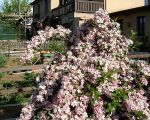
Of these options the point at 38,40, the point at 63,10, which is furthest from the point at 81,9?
the point at 38,40

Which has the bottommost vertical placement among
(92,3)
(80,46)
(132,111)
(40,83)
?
(132,111)

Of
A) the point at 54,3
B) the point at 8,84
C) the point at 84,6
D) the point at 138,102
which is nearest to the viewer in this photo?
the point at 138,102

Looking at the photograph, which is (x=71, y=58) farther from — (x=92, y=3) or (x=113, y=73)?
(x=92, y=3)

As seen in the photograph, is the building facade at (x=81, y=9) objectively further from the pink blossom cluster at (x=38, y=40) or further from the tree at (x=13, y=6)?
the tree at (x=13, y=6)

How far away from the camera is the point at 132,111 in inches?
202

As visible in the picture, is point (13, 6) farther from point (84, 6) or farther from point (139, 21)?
point (139, 21)

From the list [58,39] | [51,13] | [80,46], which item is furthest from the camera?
[51,13]

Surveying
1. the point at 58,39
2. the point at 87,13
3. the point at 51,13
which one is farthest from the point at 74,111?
the point at 51,13

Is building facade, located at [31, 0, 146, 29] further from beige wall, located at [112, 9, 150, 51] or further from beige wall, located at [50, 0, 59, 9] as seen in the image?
beige wall, located at [112, 9, 150, 51]

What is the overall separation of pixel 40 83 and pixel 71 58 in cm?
52

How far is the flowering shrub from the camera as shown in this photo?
486cm

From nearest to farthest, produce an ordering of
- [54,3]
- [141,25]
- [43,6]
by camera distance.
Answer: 1. [141,25]
2. [54,3]
3. [43,6]

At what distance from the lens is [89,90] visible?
499cm

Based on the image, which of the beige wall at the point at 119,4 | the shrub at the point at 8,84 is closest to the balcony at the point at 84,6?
the beige wall at the point at 119,4
